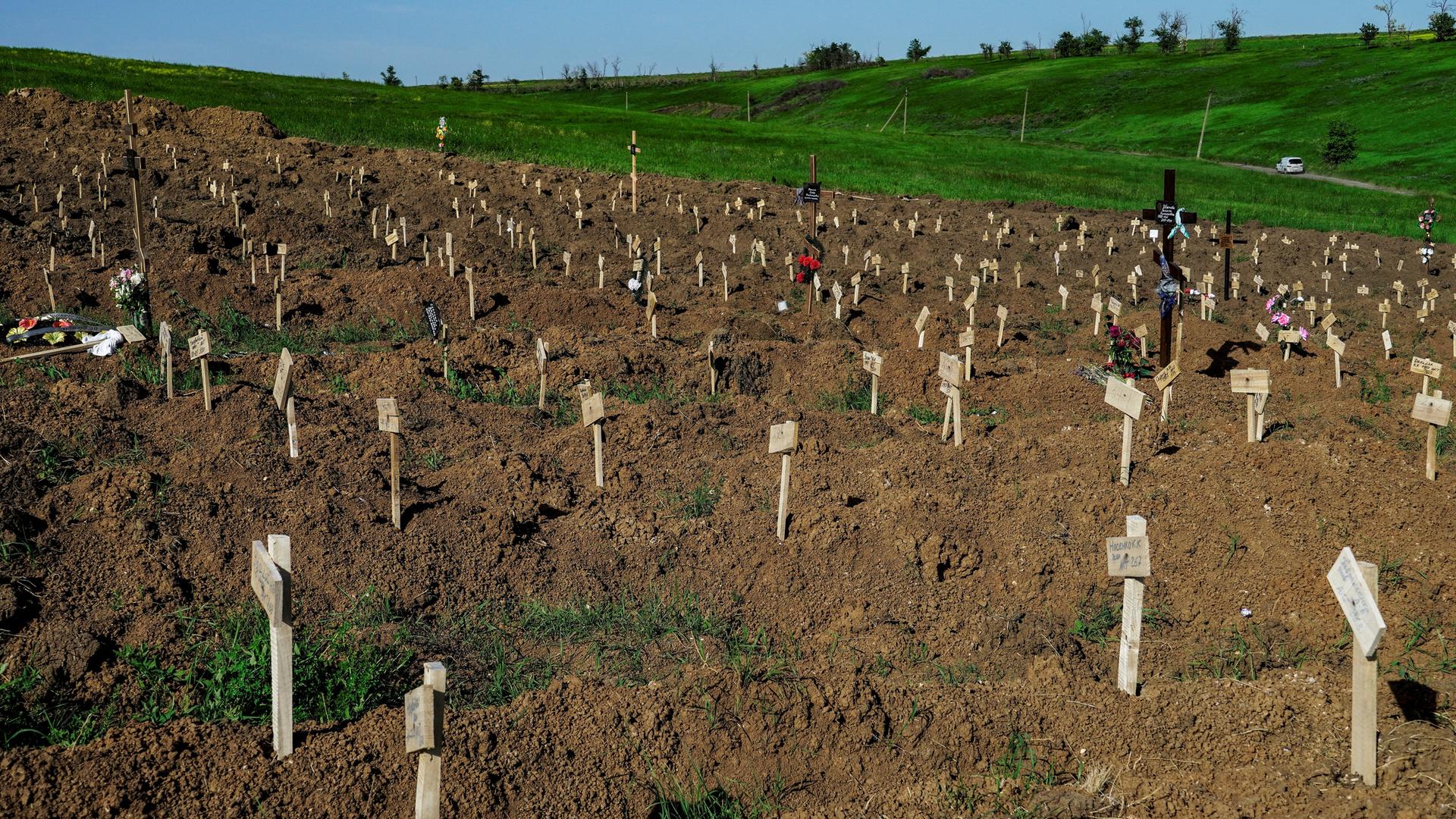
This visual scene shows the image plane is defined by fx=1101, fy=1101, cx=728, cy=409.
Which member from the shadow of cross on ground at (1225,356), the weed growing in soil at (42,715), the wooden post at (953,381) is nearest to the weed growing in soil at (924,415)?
the wooden post at (953,381)

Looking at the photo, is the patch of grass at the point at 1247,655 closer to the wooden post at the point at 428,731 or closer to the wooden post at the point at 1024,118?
the wooden post at the point at 428,731

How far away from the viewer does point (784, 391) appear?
36.5 ft

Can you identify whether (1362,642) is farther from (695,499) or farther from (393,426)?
(393,426)

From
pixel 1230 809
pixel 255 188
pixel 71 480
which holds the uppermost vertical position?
pixel 255 188

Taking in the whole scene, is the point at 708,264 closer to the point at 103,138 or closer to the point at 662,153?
the point at 103,138

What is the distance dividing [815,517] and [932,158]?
132 ft

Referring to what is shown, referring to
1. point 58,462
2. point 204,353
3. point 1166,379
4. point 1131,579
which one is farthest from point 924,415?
point 58,462

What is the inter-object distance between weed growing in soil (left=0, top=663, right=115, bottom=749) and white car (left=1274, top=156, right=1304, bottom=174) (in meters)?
54.6

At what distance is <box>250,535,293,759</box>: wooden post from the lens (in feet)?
13.4

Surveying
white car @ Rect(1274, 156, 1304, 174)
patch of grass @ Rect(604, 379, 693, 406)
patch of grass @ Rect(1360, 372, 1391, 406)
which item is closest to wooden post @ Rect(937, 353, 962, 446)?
patch of grass @ Rect(604, 379, 693, 406)

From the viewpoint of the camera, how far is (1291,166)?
50.2 m

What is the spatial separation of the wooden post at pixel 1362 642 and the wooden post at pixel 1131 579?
0.85 m

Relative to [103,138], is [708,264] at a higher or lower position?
lower

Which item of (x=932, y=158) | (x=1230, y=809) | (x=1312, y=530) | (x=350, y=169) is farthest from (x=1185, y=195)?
(x=1230, y=809)
